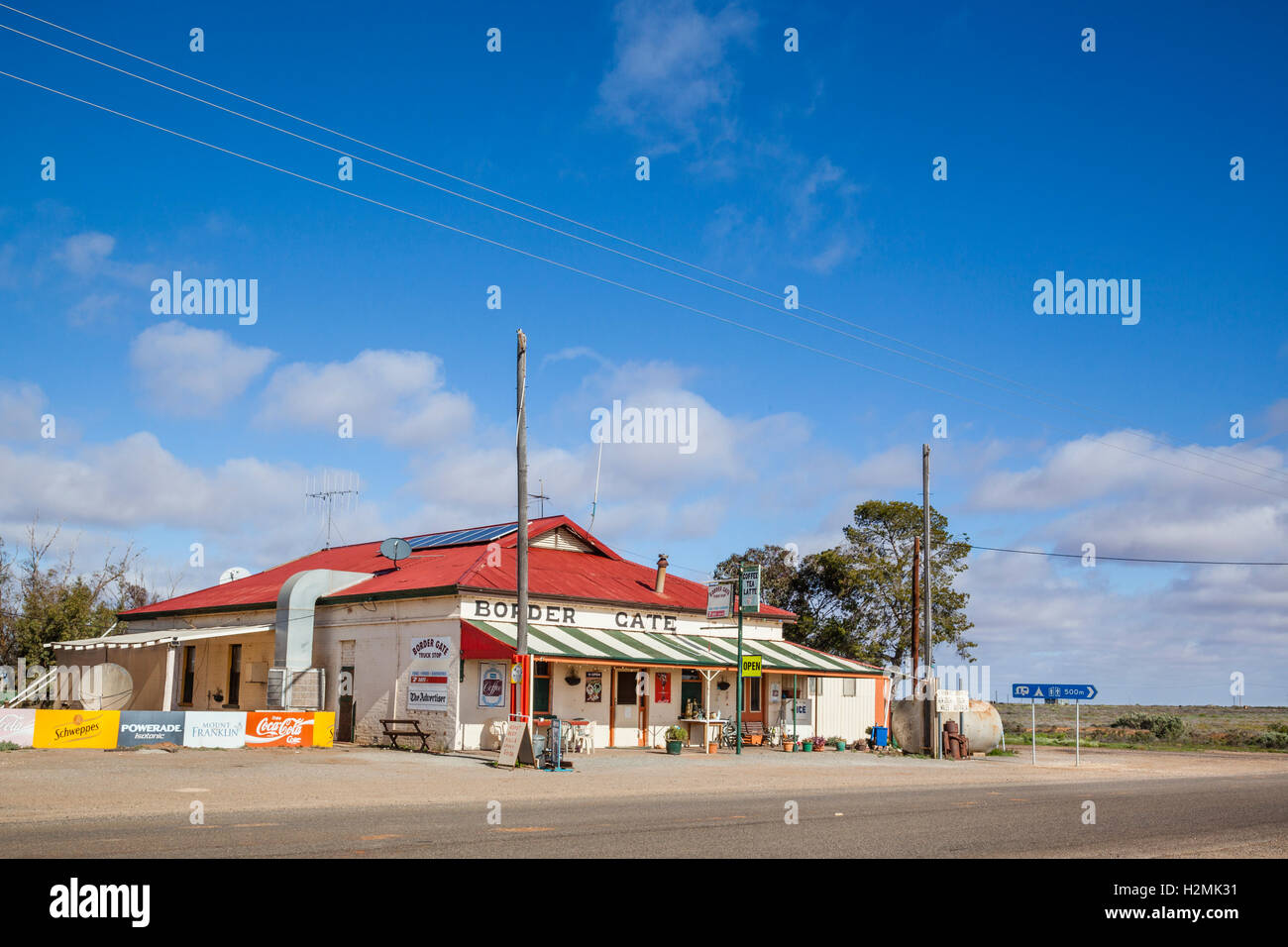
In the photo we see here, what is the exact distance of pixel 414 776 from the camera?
800 inches

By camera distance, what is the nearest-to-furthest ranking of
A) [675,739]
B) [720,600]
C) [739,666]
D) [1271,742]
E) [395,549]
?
1. [675,739]
2. [739,666]
3. [720,600]
4. [395,549]
5. [1271,742]

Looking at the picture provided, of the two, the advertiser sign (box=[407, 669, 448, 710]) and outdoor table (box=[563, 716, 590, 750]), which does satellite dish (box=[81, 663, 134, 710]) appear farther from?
outdoor table (box=[563, 716, 590, 750])

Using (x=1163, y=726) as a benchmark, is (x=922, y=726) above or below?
above

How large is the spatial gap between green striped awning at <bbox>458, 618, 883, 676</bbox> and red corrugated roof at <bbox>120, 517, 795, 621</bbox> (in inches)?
39.3

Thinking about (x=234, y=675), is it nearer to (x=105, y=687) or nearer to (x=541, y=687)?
(x=105, y=687)

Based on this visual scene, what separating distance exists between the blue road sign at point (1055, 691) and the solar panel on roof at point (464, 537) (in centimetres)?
1590

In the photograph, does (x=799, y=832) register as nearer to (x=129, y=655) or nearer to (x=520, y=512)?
(x=520, y=512)

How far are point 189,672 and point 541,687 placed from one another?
15753 millimetres

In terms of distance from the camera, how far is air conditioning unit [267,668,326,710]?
2990cm

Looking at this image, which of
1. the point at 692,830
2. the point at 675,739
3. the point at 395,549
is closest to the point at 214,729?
the point at 395,549

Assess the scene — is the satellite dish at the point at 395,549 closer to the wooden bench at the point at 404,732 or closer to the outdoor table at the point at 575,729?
the wooden bench at the point at 404,732

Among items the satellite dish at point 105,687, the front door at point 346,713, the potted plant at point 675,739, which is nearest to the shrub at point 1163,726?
the potted plant at point 675,739
